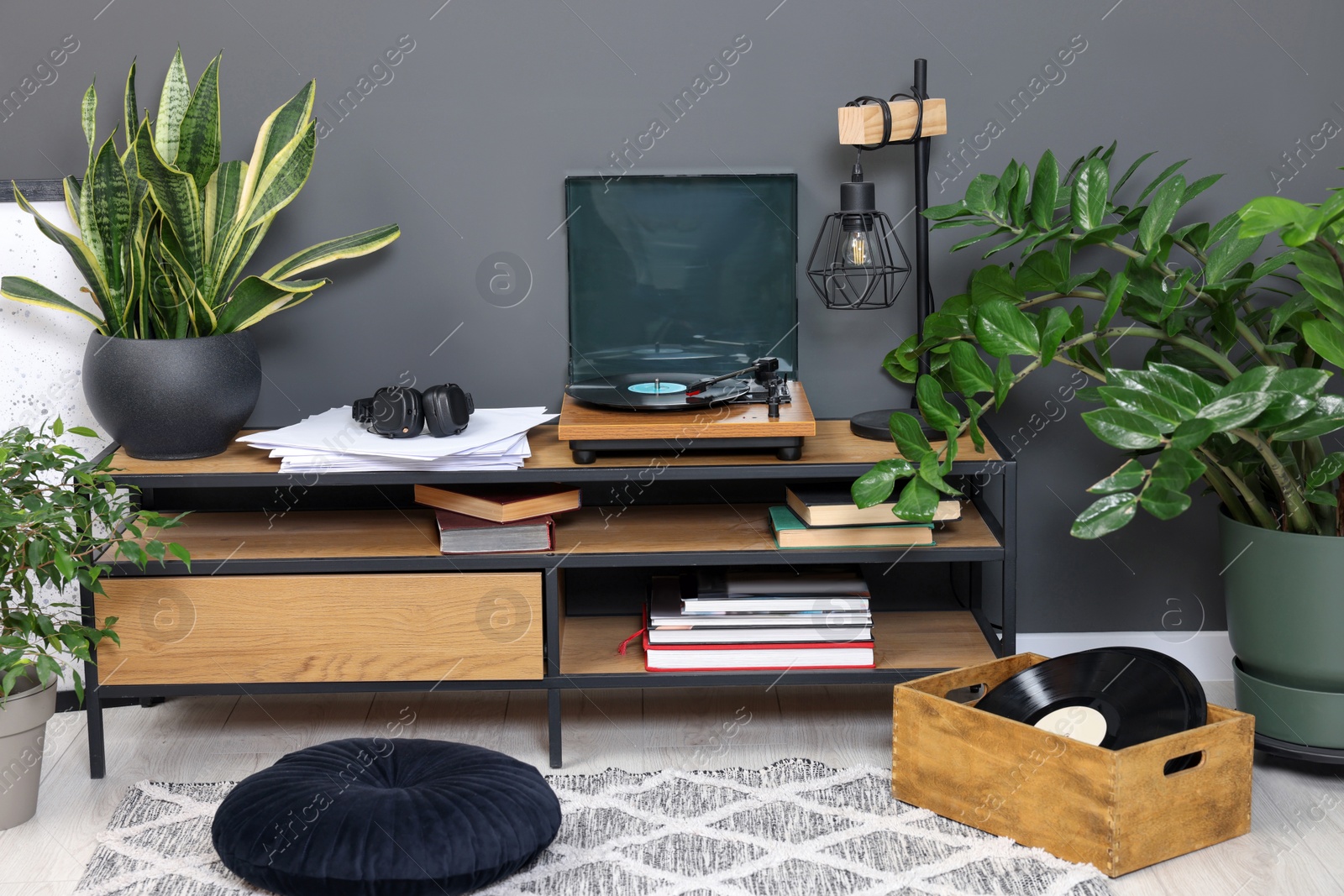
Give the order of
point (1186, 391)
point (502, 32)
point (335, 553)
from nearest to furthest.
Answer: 1. point (1186, 391)
2. point (335, 553)
3. point (502, 32)

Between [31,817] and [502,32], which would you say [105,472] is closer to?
[31,817]

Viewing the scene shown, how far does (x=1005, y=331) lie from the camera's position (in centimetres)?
180

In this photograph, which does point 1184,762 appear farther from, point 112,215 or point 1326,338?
point 112,215

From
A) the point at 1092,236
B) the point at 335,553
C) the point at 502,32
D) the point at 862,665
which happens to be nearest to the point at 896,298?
the point at 1092,236

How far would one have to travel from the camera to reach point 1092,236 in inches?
75.5

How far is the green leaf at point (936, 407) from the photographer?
1848 mm

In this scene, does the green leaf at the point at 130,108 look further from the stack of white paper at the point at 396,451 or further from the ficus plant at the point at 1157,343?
the ficus plant at the point at 1157,343

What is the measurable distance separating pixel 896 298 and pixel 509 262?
78 cm

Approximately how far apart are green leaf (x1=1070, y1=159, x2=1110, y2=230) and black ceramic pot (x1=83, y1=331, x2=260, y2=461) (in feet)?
4.92

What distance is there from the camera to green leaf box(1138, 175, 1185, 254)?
75.3 inches

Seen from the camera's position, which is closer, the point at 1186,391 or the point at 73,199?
the point at 1186,391

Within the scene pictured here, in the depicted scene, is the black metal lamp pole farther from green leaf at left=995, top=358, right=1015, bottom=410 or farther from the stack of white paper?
the stack of white paper

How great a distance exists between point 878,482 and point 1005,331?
0.31 meters

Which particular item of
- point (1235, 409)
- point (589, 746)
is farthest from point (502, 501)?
point (1235, 409)
